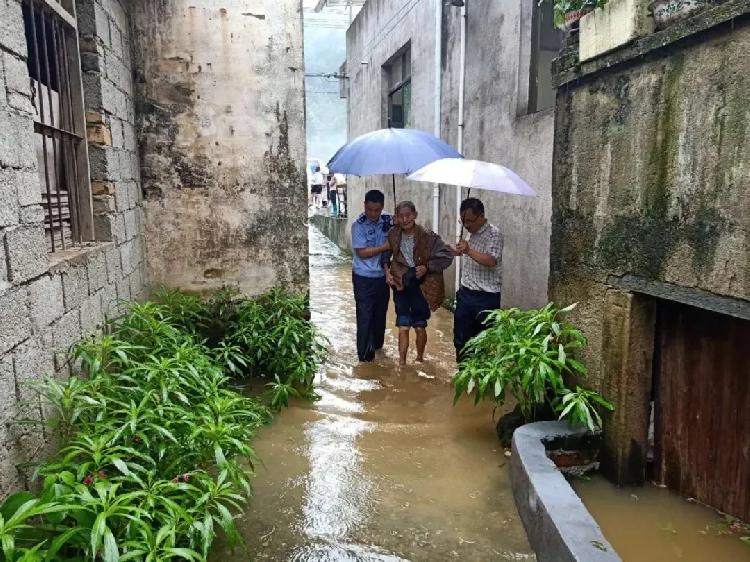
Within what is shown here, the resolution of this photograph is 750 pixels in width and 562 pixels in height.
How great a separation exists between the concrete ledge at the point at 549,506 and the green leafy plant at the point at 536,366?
0.22 metres

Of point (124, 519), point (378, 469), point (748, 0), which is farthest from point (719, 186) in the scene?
point (124, 519)

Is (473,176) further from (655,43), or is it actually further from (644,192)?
(655,43)

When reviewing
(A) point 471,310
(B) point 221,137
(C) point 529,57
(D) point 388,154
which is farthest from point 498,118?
(B) point 221,137

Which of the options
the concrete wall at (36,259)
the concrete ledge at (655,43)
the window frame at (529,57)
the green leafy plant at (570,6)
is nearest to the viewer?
the concrete wall at (36,259)

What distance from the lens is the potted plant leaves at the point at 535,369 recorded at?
11.5ft

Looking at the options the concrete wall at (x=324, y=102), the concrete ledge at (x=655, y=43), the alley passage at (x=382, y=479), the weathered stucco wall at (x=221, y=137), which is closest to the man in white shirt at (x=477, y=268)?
the alley passage at (x=382, y=479)

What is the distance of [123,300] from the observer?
4.17 m

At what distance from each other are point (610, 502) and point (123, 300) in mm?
3468

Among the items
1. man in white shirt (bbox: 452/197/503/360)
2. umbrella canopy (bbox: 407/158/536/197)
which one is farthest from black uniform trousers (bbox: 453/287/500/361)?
umbrella canopy (bbox: 407/158/536/197)

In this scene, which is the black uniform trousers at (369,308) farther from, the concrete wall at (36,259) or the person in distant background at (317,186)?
the person in distant background at (317,186)

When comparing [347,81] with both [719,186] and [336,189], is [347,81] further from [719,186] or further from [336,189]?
[719,186]

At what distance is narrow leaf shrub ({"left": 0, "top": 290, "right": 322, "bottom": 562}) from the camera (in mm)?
2055

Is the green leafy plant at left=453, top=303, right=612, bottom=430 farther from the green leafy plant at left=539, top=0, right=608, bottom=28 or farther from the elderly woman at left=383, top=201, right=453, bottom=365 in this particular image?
the green leafy plant at left=539, top=0, right=608, bottom=28

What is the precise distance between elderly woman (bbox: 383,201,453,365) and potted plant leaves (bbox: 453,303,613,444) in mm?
1452
